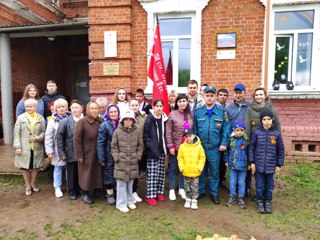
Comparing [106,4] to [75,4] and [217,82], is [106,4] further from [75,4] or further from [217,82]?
[75,4]

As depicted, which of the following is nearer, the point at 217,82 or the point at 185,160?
the point at 185,160

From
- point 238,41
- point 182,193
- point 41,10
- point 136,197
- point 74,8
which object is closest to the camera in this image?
point 136,197

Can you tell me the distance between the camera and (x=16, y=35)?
7148mm

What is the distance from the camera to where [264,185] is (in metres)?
3.61

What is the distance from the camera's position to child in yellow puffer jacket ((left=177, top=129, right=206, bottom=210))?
3631mm

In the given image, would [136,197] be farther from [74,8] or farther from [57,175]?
[74,8]

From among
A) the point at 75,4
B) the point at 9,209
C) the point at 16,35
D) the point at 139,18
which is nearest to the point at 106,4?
the point at 139,18

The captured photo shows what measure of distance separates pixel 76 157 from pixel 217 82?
348 cm

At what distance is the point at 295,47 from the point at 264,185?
3471mm

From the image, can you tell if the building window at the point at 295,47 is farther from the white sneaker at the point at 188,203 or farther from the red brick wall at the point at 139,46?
the white sneaker at the point at 188,203

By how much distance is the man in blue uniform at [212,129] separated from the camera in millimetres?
3762

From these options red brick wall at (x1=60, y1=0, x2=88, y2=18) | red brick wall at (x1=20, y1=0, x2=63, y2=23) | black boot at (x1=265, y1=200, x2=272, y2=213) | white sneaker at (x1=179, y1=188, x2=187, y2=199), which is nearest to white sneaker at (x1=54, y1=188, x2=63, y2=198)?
white sneaker at (x1=179, y1=188, x2=187, y2=199)

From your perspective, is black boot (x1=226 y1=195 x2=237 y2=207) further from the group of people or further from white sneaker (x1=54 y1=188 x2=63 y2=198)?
white sneaker (x1=54 y1=188 x2=63 y2=198)

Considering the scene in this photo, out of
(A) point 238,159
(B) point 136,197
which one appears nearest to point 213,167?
(A) point 238,159
